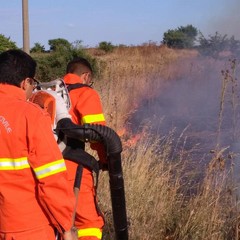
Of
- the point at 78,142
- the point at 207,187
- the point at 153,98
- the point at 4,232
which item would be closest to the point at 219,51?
the point at 153,98

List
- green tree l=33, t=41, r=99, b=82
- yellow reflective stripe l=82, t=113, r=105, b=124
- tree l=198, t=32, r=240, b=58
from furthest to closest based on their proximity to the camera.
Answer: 1. green tree l=33, t=41, r=99, b=82
2. tree l=198, t=32, r=240, b=58
3. yellow reflective stripe l=82, t=113, r=105, b=124

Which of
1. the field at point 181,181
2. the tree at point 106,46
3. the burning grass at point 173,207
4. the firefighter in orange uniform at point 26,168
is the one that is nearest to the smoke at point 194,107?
the field at point 181,181

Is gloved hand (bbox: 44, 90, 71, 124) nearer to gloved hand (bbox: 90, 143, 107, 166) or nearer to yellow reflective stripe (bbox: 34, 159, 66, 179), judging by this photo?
gloved hand (bbox: 90, 143, 107, 166)

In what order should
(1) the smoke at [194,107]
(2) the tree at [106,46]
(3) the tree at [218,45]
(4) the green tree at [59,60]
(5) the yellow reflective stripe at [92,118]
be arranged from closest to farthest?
(5) the yellow reflective stripe at [92,118] → (1) the smoke at [194,107] → (3) the tree at [218,45] → (4) the green tree at [59,60] → (2) the tree at [106,46]

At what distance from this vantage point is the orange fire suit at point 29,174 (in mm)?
2400

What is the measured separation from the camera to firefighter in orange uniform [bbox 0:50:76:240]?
2.40 metres

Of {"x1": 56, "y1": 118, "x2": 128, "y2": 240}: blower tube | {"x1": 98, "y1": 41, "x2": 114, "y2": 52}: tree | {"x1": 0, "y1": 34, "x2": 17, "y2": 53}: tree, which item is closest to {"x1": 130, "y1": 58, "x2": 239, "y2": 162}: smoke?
{"x1": 56, "y1": 118, "x2": 128, "y2": 240}: blower tube

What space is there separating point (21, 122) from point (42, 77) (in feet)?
46.3

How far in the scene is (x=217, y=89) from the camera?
12891 mm

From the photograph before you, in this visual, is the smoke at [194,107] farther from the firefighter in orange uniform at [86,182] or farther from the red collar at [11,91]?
the red collar at [11,91]

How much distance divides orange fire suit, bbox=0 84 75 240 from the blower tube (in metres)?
0.50

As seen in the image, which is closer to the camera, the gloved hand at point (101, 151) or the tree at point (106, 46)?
the gloved hand at point (101, 151)

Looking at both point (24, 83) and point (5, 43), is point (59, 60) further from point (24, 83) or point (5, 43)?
point (24, 83)

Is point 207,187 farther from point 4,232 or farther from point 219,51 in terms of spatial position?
point 219,51
